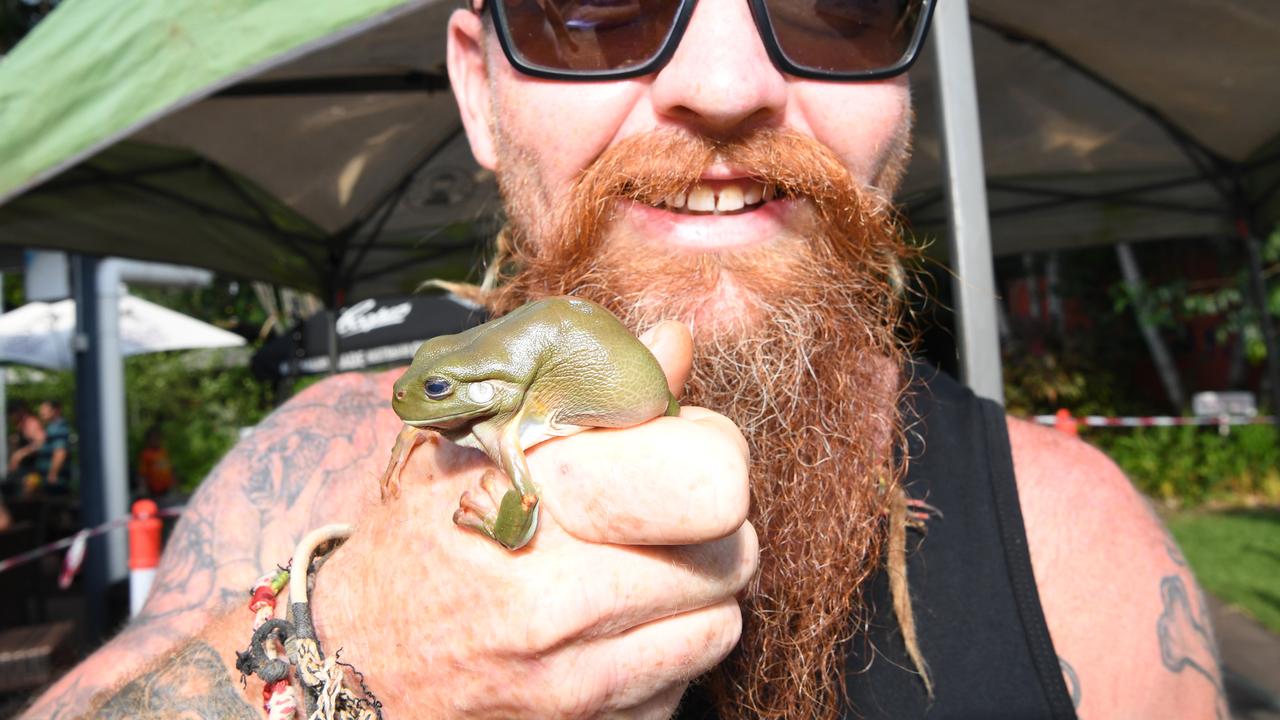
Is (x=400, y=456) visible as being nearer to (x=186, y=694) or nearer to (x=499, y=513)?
(x=499, y=513)

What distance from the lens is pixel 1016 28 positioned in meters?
3.27

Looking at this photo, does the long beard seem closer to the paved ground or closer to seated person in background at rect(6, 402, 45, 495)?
the paved ground

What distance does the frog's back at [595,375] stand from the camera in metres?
0.84

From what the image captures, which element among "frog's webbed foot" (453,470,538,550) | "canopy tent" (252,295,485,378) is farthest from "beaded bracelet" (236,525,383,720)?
"canopy tent" (252,295,485,378)

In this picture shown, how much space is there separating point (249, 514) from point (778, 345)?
1023mm

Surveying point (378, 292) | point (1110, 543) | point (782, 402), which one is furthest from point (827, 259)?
point (378, 292)

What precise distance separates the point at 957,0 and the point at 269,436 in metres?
1.93

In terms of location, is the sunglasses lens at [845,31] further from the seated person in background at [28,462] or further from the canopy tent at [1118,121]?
the seated person in background at [28,462]

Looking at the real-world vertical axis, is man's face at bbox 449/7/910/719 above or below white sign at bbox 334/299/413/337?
below

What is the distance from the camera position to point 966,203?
2143 mm

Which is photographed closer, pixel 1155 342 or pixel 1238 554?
pixel 1238 554

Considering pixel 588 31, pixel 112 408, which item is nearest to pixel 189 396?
pixel 112 408

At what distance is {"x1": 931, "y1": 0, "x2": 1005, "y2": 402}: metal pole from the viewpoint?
81.7 inches

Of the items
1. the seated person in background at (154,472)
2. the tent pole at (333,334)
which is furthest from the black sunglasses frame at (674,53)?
the seated person in background at (154,472)
